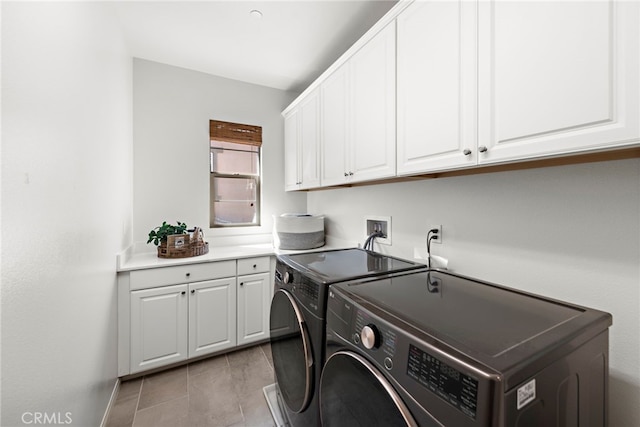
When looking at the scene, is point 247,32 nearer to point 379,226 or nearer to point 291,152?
point 291,152

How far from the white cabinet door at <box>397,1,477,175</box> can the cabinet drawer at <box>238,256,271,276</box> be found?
4.93 feet

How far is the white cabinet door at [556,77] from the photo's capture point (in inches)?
26.0

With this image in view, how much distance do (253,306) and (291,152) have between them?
156 centimetres

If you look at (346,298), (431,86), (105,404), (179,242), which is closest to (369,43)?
(431,86)

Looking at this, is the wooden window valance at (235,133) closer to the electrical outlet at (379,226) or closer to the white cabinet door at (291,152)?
the white cabinet door at (291,152)

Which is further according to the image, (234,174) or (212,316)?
(234,174)

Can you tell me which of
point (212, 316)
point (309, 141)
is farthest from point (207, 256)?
point (309, 141)

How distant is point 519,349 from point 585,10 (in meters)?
0.93

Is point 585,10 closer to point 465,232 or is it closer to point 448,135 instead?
point 448,135

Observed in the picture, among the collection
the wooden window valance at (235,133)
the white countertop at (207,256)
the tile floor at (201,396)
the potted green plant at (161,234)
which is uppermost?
the wooden window valance at (235,133)

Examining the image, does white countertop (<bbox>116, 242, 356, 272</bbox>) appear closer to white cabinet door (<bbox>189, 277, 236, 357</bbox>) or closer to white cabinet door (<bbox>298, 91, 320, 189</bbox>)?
white cabinet door (<bbox>189, 277, 236, 357</bbox>)

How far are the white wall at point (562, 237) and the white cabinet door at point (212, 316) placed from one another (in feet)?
5.32

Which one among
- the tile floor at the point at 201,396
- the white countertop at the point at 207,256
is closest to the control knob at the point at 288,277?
the white countertop at the point at 207,256

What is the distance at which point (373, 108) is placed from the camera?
58.8 inches
